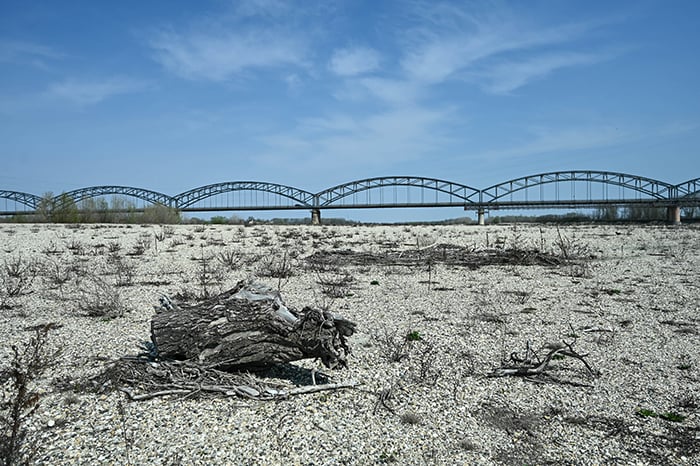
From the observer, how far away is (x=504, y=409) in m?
4.91

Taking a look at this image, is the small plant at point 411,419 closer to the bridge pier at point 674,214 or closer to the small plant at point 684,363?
the small plant at point 684,363

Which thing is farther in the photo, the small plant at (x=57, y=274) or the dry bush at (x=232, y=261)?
the dry bush at (x=232, y=261)

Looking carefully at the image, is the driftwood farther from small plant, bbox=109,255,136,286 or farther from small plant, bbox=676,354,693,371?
small plant, bbox=109,255,136,286

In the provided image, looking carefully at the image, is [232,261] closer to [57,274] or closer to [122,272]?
[122,272]

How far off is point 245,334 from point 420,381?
1995 millimetres

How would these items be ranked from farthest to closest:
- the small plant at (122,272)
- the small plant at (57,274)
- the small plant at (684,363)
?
1. the small plant at (122,272)
2. the small plant at (57,274)
3. the small plant at (684,363)

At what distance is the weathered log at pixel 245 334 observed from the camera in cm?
521

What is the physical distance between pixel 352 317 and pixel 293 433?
14.3ft

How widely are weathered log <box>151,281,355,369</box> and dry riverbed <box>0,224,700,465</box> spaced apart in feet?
1.44

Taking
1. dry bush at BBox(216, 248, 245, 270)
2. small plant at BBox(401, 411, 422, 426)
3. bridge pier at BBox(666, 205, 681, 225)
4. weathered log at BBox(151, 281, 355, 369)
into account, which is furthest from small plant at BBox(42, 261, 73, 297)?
bridge pier at BBox(666, 205, 681, 225)

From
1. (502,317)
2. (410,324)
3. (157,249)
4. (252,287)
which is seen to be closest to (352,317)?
(410,324)

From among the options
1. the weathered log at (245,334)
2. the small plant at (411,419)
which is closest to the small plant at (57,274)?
the weathered log at (245,334)

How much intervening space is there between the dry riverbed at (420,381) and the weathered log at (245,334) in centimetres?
44

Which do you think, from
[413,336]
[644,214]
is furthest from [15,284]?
[644,214]
